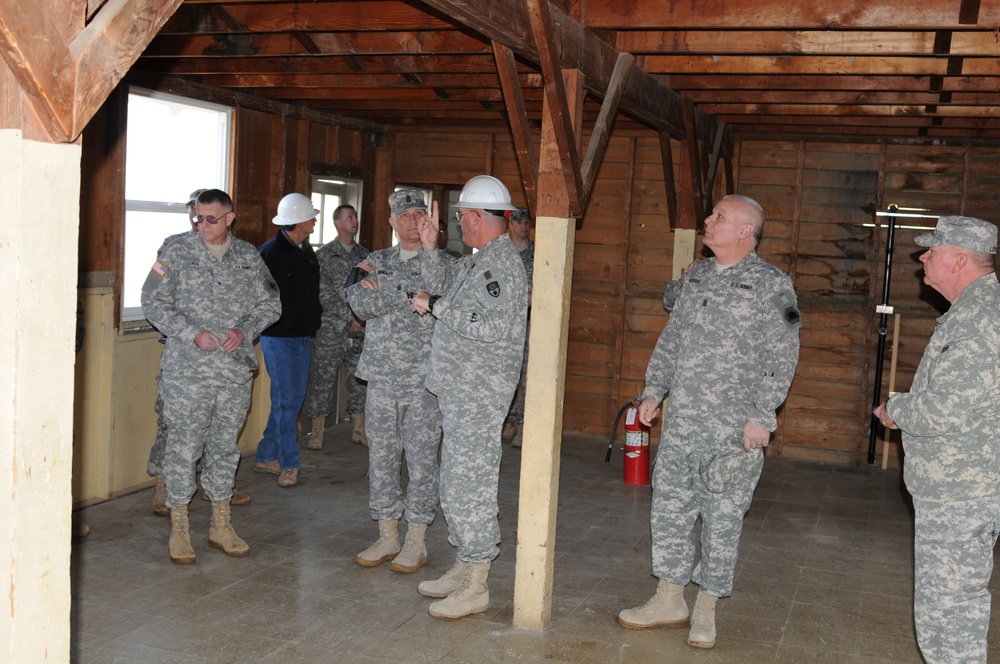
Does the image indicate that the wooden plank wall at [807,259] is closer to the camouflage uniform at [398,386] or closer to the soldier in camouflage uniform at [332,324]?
the soldier in camouflage uniform at [332,324]

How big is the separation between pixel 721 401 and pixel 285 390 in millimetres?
3508

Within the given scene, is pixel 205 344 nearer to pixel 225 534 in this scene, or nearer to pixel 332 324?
pixel 225 534

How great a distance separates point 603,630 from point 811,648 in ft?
2.98

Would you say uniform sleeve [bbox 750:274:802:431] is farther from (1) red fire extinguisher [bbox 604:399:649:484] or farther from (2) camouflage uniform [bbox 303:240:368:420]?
(2) camouflage uniform [bbox 303:240:368:420]

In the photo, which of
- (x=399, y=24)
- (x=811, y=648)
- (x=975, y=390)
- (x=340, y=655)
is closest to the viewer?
(x=975, y=390)

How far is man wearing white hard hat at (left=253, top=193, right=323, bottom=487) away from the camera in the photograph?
6691mm

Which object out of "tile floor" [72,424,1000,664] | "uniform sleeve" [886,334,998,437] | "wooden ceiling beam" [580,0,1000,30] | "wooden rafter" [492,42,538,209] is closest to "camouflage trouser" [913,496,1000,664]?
"uniform sleeve" [886,334,998,437]

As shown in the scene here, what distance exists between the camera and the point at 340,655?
13.1 ft

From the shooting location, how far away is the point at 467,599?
448cm

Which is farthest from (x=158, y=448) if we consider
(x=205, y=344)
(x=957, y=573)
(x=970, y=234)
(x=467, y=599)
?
(x=970, y=234)

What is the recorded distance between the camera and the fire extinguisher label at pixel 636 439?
24.0ft

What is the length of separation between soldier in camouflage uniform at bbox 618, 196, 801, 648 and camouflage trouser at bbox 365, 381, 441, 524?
3.77ft

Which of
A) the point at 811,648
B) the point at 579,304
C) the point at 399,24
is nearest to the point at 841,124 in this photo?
the point at 579,304

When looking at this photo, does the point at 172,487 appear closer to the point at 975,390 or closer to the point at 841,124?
the point at 975,390
